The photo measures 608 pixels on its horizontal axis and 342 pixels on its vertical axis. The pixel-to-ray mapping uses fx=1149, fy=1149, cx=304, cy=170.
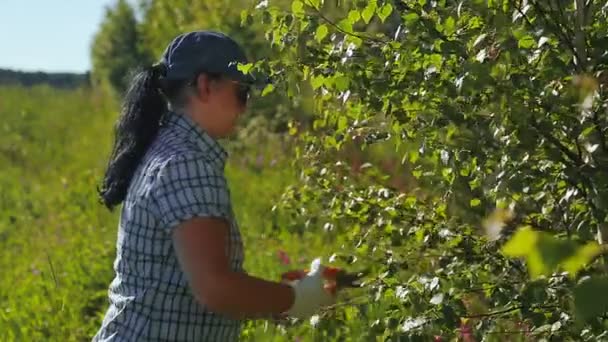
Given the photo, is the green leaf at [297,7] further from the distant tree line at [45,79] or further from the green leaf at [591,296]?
the distant tree line at [45,79]

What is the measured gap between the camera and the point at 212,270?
232 cm

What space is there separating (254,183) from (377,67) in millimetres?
8895

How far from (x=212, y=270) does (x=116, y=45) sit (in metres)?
31.2

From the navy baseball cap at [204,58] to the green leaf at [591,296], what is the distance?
165cm

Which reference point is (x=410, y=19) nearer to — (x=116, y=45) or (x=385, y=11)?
(x=385, y=11)

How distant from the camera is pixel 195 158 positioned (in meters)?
2.49

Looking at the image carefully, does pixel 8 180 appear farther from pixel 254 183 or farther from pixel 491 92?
pixel 491 92

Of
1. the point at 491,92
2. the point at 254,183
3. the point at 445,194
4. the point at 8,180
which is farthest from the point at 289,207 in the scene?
the point at 8,180

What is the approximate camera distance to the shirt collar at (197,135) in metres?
2.58

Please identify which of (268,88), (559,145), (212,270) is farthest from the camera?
(268,88)

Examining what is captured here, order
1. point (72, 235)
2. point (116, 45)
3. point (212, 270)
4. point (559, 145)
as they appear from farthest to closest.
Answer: point (116, 45), point (72, 235), point (559, 145), point (212, 270)

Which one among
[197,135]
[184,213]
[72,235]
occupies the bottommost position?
[72,235]

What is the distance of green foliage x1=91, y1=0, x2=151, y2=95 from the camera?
1247 inches

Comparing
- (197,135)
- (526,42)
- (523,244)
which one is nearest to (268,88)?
(197,135)
